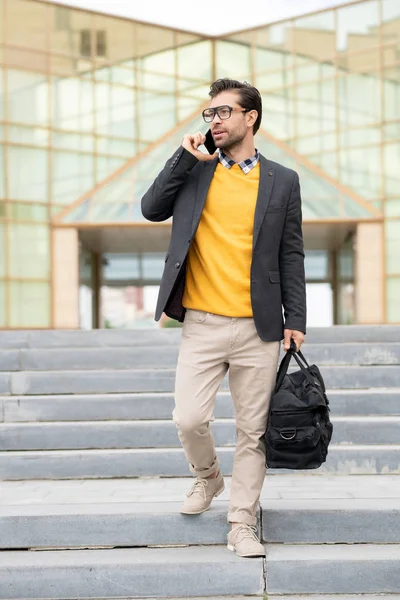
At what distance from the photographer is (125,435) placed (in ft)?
18.5

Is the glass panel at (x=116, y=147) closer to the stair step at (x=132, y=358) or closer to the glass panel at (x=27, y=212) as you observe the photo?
the glass panel at (x=27, y=212)

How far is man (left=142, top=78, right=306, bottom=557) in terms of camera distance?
11.7 feet

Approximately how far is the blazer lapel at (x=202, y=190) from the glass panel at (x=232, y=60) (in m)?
20.0

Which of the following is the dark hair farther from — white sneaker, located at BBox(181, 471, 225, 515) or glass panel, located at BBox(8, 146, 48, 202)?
glass panel, located at BBox(8, 146, 48, 202)

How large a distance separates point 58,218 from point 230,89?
1724 cm

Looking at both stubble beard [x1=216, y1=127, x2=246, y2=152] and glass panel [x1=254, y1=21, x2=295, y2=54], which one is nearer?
stubble beard [x1=216, y1=127, x2=246, y2=152]

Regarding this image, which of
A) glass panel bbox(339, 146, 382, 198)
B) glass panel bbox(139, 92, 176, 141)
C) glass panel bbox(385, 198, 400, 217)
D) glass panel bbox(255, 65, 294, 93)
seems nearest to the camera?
glass panel bbox(385, 198, 400, 217)

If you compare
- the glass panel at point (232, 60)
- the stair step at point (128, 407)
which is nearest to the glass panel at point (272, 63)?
the glass panel at point (232, 60)

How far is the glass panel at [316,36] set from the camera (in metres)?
21.4

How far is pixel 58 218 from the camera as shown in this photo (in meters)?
20.3

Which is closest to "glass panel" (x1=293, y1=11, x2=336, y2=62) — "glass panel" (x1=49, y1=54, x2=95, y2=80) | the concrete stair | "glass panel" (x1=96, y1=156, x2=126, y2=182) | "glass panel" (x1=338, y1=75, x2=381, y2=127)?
"glass panel" (x1=338, y1=75, x2=381, y2=127)

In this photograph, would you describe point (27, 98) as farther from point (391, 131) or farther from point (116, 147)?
point (391, 131)

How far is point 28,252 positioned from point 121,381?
1502cm

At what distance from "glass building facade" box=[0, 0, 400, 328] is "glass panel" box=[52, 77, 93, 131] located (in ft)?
0.10
